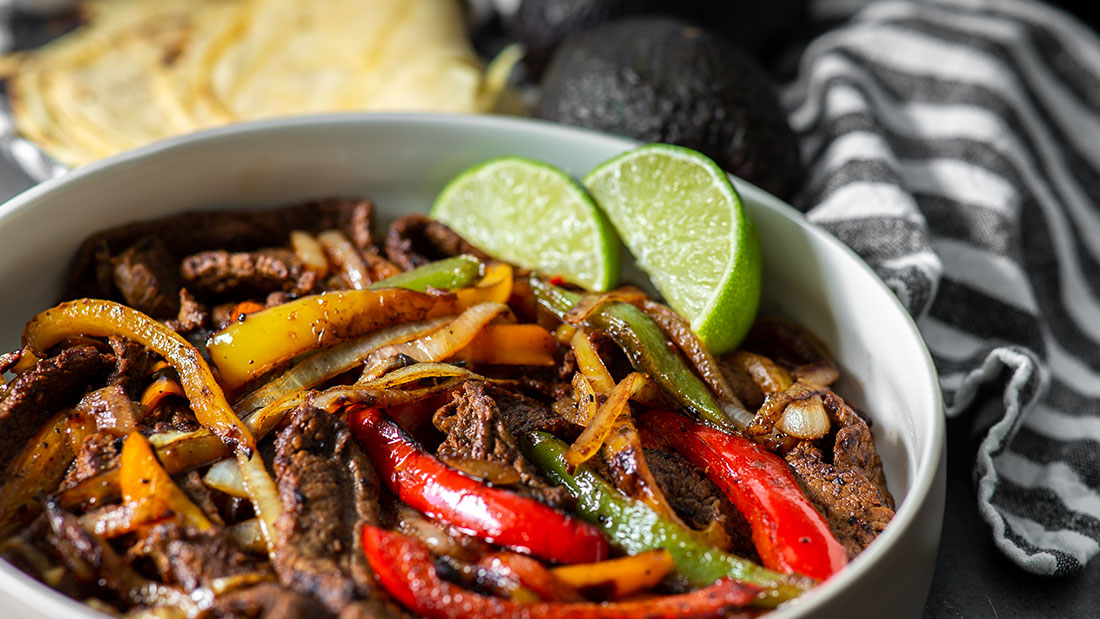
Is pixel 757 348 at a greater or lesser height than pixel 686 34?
lesser

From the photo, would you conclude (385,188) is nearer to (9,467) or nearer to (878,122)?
(9,467)

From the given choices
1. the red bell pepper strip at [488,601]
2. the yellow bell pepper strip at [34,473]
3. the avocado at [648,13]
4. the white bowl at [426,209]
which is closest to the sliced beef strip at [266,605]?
the red bell pepper strip at [488,601]

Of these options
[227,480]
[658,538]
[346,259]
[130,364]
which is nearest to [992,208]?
[658,538]

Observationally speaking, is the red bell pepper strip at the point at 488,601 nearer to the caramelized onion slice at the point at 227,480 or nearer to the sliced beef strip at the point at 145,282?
the caramelized onion slice at the point at 227,480

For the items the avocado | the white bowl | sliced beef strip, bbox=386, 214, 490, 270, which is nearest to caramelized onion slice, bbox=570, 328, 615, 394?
sliced beef strip, bbox=386, 214, 490, 270

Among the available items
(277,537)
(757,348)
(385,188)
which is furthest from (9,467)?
(757,348)

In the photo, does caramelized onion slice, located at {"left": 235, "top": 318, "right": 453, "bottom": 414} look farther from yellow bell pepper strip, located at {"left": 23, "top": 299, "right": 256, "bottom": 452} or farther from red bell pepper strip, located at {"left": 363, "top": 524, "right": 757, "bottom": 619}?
red bell pepper strip, located at {"left": 363, "top": 524, "right": 757, "bottom": 619}
